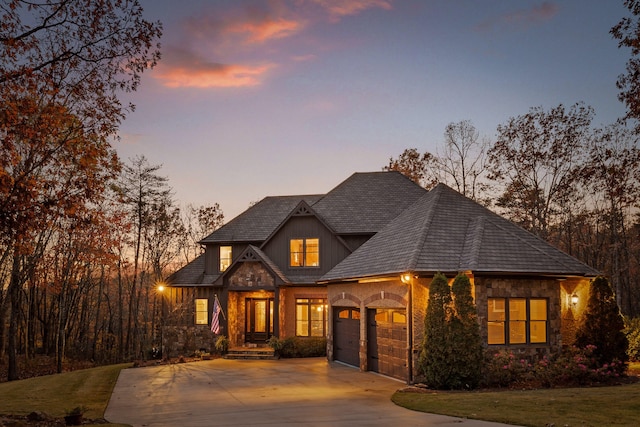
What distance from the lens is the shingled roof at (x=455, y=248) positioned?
17.6 meters

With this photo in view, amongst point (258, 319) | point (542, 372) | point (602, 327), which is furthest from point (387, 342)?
point (258, 319)

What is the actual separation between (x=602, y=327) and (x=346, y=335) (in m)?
9.29

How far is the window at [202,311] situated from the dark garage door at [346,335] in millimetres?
8502

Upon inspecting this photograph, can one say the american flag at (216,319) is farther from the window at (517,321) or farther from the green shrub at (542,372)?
the green shrub at (542,372)

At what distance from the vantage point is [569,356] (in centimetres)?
1745

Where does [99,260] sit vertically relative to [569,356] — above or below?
above

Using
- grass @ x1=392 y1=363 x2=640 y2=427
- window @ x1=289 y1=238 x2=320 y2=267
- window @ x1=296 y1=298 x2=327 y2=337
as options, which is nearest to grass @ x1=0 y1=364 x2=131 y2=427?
grass @ x1=392 y1=363 x2=640 y2=427

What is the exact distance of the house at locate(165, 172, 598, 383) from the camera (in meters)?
17.7

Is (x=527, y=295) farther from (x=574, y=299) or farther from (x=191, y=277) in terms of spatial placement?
(x=191, y=277)

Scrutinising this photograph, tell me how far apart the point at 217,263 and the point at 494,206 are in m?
20.2

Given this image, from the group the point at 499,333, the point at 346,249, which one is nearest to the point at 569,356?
the point at 499,333

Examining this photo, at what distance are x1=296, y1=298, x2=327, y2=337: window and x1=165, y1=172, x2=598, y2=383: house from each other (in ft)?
0.17

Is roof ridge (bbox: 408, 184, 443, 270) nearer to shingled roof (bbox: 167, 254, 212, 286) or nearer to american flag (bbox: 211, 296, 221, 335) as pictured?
american flag (bbox: 211, 296, 221, 335)

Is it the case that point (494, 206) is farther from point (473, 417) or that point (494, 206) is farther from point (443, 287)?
point (473, 417)
